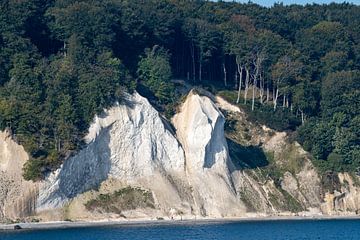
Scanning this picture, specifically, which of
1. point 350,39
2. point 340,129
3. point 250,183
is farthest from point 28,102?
point 350,39

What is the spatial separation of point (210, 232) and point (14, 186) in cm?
1661

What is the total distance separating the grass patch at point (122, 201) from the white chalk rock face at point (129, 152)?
0.98m

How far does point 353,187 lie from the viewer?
377ft

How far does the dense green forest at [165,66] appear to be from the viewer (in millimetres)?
103125

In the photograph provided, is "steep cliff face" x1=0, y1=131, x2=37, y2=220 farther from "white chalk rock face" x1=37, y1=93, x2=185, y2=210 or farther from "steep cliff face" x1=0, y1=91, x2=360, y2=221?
"white chalk rock face" x1=37, y1=93, x2=185, y2=210

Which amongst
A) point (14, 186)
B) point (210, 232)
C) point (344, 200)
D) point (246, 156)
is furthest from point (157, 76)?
point (210, 232)

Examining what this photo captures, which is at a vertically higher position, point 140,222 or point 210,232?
point 140,222

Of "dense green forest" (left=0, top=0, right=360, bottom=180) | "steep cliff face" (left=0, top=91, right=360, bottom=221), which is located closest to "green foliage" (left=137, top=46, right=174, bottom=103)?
"dense green forest" (left=0, top=0, right=360, bottom=180)

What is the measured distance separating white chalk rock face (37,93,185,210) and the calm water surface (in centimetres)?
655

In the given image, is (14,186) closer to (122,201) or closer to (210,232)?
(122,201)

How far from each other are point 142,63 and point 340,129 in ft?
67.8

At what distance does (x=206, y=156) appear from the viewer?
108312 mm

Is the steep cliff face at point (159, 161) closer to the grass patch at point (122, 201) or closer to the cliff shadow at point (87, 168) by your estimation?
the cliff shadow at point (87, 168)

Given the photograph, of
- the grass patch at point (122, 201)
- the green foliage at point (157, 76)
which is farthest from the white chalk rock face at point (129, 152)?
the green foliage at point (157, 76)
